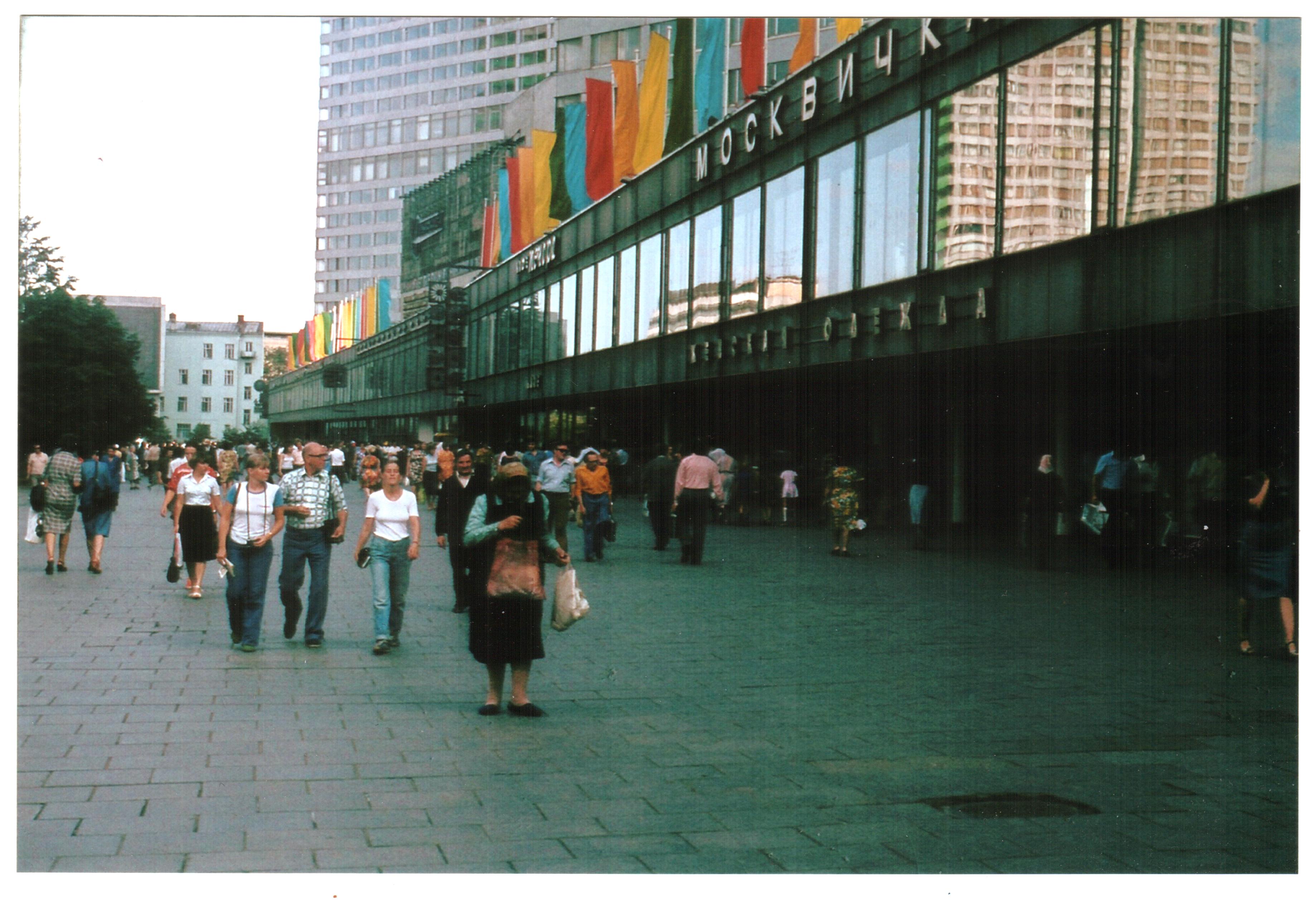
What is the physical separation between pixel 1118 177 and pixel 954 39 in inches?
178

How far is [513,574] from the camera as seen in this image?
7.96 meters

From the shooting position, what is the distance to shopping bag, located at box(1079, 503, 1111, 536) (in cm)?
1633

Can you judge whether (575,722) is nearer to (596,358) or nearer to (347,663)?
(347,663)

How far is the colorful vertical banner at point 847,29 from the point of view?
72.7ft

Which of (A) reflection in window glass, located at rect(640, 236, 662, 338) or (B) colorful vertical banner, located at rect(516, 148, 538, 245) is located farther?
(B) colorful vertical banner, located at rect(516, 148, 538, 245)

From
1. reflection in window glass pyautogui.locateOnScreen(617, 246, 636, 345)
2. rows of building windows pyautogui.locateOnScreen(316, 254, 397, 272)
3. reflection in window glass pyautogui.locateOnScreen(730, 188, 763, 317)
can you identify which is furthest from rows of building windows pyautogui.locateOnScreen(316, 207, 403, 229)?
reflection in window glass pyautogui.locateOnScreen(730, 188, 763, 317)

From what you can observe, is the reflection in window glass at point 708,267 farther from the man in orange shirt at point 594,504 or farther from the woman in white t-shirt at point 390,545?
the woman in white t-shirt at point 390,545

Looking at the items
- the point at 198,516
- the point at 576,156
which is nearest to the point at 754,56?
the point at 576,156

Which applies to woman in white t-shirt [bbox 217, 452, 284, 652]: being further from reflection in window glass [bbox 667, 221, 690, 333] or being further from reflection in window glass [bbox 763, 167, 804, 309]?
reflection in window glass [bbox 667, 221, 690, 333]

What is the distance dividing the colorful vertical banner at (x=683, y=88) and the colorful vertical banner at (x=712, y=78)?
0.58ft

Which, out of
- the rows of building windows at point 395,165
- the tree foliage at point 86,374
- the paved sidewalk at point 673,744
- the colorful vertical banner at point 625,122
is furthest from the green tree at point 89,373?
the rows of building windows at point 395,165

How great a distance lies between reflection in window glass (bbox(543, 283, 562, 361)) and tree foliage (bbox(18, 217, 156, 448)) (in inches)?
510

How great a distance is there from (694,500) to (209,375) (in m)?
120

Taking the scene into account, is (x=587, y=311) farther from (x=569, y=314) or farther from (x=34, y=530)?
(x=34, y=530)
